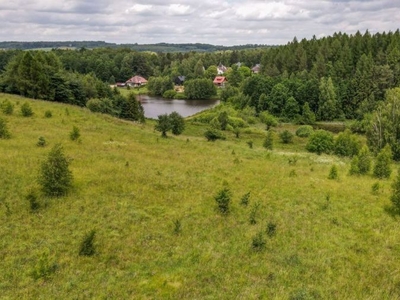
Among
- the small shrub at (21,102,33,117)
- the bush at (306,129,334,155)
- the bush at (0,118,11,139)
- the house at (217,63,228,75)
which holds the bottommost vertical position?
the bush at (306,129,334,155)

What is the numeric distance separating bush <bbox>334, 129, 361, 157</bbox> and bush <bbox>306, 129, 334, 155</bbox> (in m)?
1.09

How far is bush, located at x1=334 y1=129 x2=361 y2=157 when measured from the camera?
38494 mm

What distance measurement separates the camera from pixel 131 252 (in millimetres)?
12172

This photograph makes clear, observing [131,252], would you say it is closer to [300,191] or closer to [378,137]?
[300,191]

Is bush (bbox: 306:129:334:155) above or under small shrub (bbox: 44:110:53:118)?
under

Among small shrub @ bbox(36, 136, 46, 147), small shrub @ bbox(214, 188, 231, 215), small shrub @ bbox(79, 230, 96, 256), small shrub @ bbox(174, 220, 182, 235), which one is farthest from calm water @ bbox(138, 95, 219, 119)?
small shrub @ bbox(79, 230, 96, 256)

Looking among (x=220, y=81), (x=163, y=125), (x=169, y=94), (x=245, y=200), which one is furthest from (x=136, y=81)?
(x=245, y=200)

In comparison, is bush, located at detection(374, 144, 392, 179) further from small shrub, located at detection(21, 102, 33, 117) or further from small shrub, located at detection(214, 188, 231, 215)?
small shrub, located at detection(21, 102, 33, 117)

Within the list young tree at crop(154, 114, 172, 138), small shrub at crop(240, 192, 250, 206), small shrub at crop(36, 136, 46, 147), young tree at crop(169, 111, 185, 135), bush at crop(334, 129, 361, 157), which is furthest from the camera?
bush at crop(334, 129, 361, 157)

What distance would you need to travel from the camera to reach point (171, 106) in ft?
287

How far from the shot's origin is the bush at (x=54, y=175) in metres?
15.6

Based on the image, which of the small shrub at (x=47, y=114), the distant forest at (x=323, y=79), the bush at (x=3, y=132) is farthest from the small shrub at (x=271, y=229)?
the distant forest at (x=323, y=79)

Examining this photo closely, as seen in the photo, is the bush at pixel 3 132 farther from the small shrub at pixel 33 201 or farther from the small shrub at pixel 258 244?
the small shrub at pixel 258 244

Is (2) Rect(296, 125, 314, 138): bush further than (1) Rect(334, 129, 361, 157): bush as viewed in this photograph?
Yes
